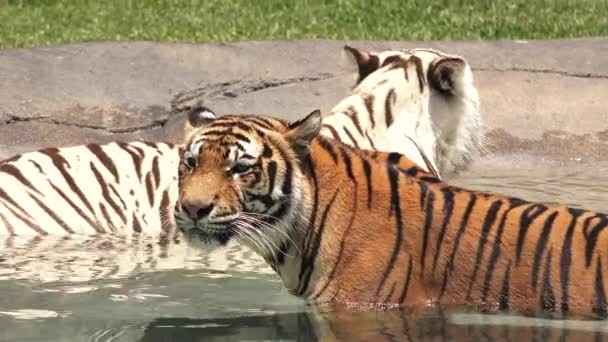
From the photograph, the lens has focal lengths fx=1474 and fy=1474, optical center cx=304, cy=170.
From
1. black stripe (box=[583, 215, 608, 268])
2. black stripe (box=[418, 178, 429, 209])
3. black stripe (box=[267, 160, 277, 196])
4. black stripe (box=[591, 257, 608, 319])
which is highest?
black stripe (box=[267, 160, 277, 196])

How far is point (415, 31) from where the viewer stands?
1132 centimetres

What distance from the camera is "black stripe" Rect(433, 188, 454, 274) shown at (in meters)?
4.84

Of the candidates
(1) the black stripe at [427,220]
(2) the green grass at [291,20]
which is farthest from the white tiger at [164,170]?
(2) the green grass at [291,20]

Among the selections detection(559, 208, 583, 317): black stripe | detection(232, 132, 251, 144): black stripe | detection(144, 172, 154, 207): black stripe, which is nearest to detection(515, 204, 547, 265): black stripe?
detection(559, 208, 583, 317): black stripe

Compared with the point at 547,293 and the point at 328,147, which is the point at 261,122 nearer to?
the point at 328,147

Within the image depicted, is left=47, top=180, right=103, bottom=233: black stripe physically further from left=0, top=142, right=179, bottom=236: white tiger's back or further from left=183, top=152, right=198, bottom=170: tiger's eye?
left=183, top=152, right=198, bottom=170: tiger's eye

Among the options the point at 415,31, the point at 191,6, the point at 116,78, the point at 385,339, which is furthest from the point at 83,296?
the point at 191,6

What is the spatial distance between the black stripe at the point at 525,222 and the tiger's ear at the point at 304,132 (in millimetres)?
738

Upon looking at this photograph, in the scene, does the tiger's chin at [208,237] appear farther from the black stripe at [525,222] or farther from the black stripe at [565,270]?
the black stripe at [565,270]

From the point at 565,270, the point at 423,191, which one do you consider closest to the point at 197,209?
the point at 423,191

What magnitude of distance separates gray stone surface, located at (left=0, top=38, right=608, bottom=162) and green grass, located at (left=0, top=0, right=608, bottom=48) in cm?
96

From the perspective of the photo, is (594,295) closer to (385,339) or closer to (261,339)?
(385,339)

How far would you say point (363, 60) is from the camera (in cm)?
671

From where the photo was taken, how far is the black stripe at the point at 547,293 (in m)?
4.77
